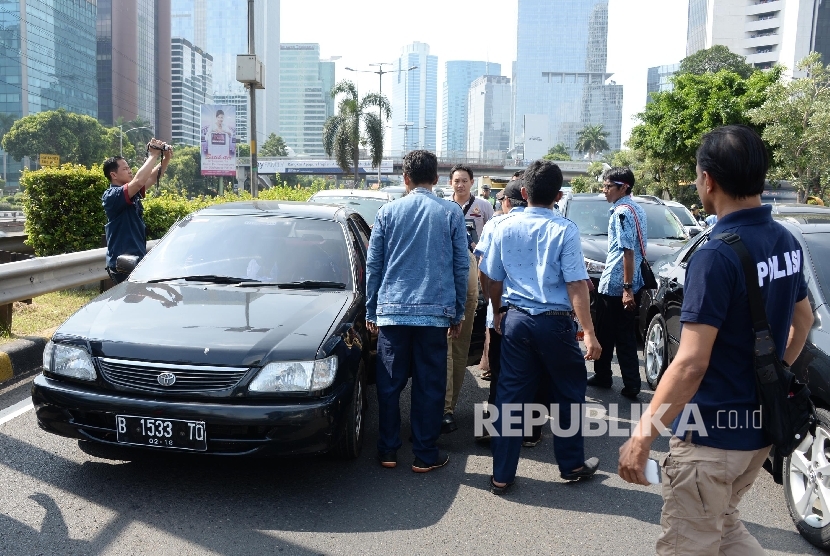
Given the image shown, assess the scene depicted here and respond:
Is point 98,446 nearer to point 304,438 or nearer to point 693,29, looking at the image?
point 304,438

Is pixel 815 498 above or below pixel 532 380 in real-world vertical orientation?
below

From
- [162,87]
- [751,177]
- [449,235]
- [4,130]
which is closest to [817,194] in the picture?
[449,235]

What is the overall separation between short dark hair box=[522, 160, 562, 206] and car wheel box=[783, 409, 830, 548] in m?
1.75

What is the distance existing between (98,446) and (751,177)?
3394mm

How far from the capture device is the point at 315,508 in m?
3.94

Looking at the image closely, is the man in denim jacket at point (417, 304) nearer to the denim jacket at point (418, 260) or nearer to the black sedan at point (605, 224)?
the denim jacket at point (418, 260)

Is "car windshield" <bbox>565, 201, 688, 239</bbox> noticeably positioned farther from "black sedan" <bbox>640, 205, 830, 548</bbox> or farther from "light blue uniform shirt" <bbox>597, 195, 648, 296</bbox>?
"black sedan" <bbox>640, 205, 830, 548</bbox>

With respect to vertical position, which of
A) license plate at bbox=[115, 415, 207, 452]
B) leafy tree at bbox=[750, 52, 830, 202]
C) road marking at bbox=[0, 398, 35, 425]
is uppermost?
leafy tree at bbox=[750, 52, 830, 202]

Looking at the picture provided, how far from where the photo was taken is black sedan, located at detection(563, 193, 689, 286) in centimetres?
934

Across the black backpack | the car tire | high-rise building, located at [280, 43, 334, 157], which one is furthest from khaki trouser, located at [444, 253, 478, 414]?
high-rise building, located at [280, 43, 334, 157]

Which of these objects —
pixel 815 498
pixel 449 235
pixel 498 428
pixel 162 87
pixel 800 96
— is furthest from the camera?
pixel 162 87

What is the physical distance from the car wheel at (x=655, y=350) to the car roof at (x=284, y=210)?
292 centimetres

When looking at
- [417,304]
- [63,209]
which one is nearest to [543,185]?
[417,304]

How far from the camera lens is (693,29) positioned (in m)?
114
